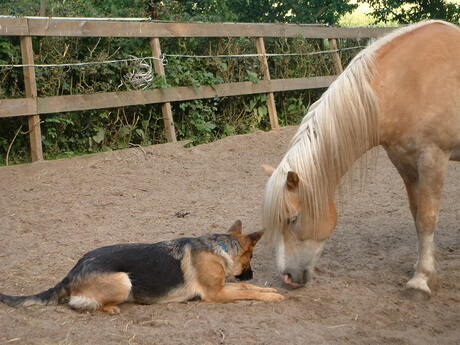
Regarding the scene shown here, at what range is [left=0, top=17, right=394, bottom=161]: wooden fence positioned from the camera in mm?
6738

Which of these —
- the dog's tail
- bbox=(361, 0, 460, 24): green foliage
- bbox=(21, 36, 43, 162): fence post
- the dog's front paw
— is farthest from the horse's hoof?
bbox=(361, 0, 460, 24): green foliage

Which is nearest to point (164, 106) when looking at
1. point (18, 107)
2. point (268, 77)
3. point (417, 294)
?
point (18, 107)

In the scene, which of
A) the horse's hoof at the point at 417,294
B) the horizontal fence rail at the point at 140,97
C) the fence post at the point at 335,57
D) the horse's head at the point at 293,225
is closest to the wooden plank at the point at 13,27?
the horizontal fence rail at the point at 140,97

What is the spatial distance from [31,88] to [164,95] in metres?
1.78

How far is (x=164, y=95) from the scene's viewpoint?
7.94 metres

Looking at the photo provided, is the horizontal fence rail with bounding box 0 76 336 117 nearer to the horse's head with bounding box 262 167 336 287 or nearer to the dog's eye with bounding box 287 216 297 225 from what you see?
the horse's head with bounding box 262 167 336 287

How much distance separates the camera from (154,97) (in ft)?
25.7

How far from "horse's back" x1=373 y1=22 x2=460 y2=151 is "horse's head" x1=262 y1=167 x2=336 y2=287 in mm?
730

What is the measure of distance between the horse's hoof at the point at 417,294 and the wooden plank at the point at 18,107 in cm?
444

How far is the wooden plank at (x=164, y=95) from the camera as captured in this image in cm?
693

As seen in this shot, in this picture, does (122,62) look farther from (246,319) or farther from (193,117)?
(246,319)

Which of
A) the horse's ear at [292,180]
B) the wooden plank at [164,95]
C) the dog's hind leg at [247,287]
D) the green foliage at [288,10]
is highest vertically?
the green foliage at [288,10]

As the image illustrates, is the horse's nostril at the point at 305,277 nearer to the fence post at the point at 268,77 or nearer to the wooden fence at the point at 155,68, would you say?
the wooden fence at the point at 155,68

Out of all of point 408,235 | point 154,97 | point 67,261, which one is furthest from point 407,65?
point 154,97
